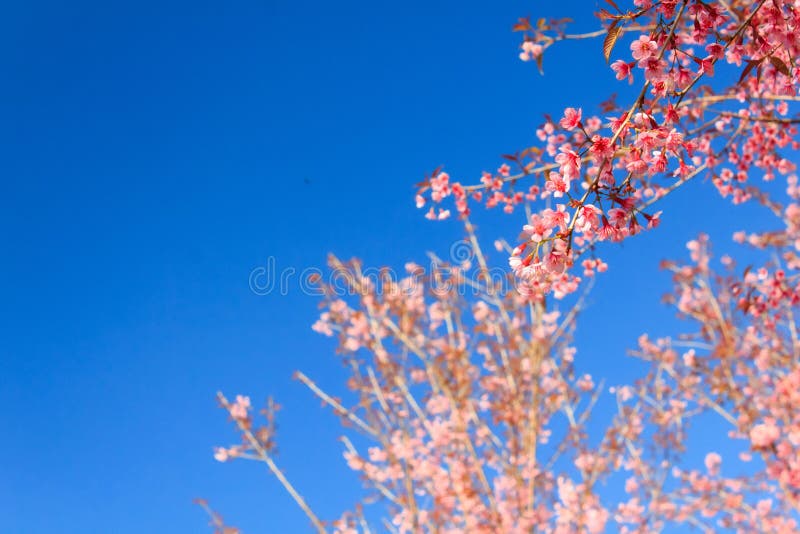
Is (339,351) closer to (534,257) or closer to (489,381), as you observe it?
(489,381)

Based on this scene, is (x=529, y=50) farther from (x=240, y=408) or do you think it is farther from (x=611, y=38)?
(x=240, y=408)

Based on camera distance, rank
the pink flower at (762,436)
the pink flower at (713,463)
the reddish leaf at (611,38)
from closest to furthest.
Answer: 1. the reddish leaf at (611,38)
2. the pink flower at (762,436)
3. the pink flower at (713,463)

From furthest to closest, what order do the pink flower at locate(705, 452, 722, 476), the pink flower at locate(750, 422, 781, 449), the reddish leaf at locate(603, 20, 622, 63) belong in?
the pink flower at locate(705, 452, 722, 476) → the pink flower at locate(750, 422, 781, 449) → the reddish leaf at locate(603, 20, 622, 63)

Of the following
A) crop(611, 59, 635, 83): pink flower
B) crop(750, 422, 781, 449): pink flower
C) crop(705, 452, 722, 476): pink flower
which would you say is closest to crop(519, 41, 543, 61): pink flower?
crop(611, 59, 635, 83): pink flower

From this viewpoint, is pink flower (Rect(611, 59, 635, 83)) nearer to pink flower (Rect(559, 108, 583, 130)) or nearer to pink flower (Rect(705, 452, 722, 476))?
pink flower (Rect(559, 108, 583, 130))

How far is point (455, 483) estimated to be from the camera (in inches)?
218

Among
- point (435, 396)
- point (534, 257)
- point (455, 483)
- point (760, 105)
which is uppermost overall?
point (435, 396)

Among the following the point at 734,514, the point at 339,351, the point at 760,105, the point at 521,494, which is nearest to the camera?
the point at 760,105

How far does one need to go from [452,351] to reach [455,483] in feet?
3.92

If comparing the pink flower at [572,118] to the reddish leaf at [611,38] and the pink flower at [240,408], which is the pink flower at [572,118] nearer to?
the reddish leaf at [611,38]

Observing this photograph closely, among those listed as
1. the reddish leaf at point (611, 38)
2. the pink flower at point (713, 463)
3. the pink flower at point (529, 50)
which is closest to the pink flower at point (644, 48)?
the reddish leaf at point (611, 38)

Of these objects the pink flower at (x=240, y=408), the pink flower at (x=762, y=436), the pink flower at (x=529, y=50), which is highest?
the pink flower at (x=240, y=408)

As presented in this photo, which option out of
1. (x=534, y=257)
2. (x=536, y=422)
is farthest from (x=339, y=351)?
(x=534, y=257)

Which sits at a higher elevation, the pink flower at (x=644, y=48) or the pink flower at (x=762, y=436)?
the pink flower at (x=644, y=48)
